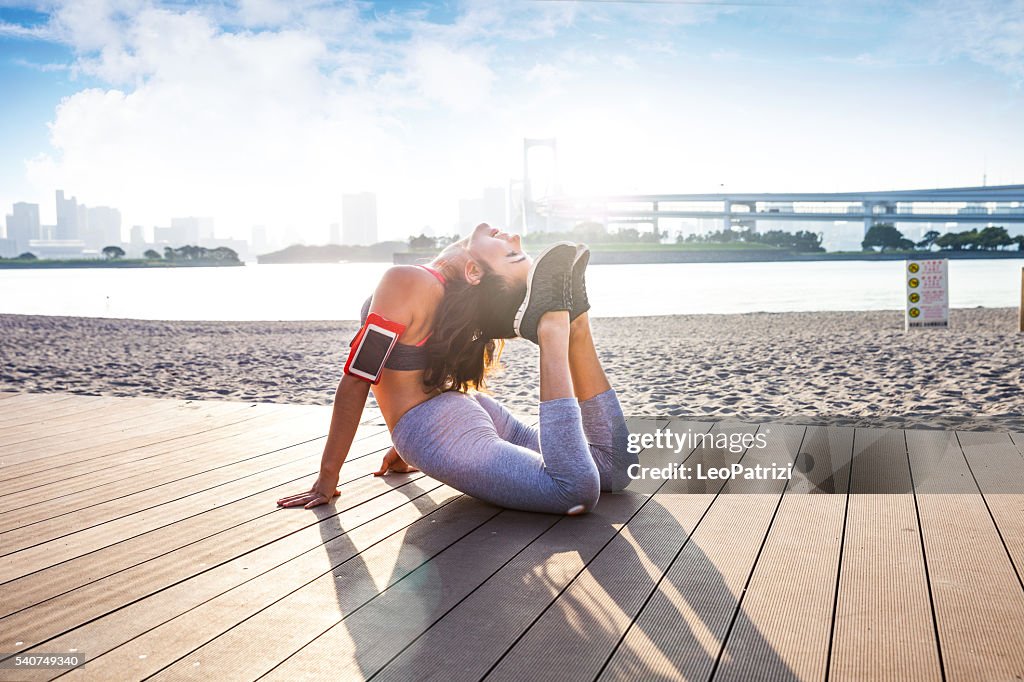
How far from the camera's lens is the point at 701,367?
5.62m

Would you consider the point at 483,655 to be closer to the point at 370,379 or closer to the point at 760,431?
the point at 370,379

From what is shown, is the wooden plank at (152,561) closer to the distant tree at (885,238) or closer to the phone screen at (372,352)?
the phone screen at (372,352)

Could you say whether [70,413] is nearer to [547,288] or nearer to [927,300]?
[547,288]

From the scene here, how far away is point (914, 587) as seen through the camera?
1508 millimetres

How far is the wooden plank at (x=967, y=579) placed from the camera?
1.23m

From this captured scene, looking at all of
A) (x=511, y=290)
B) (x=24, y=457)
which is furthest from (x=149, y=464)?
(x=511, y=290)

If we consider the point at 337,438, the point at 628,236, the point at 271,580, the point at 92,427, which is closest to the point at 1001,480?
the point at 337,438

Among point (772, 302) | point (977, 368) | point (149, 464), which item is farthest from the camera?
point (772, 302)

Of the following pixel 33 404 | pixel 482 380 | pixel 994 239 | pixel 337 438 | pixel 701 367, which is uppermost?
pixel 994 239

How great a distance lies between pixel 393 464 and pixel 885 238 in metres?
57.6

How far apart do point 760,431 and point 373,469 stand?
1.35 metres

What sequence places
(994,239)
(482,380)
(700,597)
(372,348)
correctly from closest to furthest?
1. (700,597)
2. (372,348)
3. (482,380)
4. (994,239)

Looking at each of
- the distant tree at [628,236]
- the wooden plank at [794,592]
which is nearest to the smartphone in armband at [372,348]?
the wooden plank at [794,592]

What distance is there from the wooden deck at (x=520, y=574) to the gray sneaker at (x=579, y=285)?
0.50 m
